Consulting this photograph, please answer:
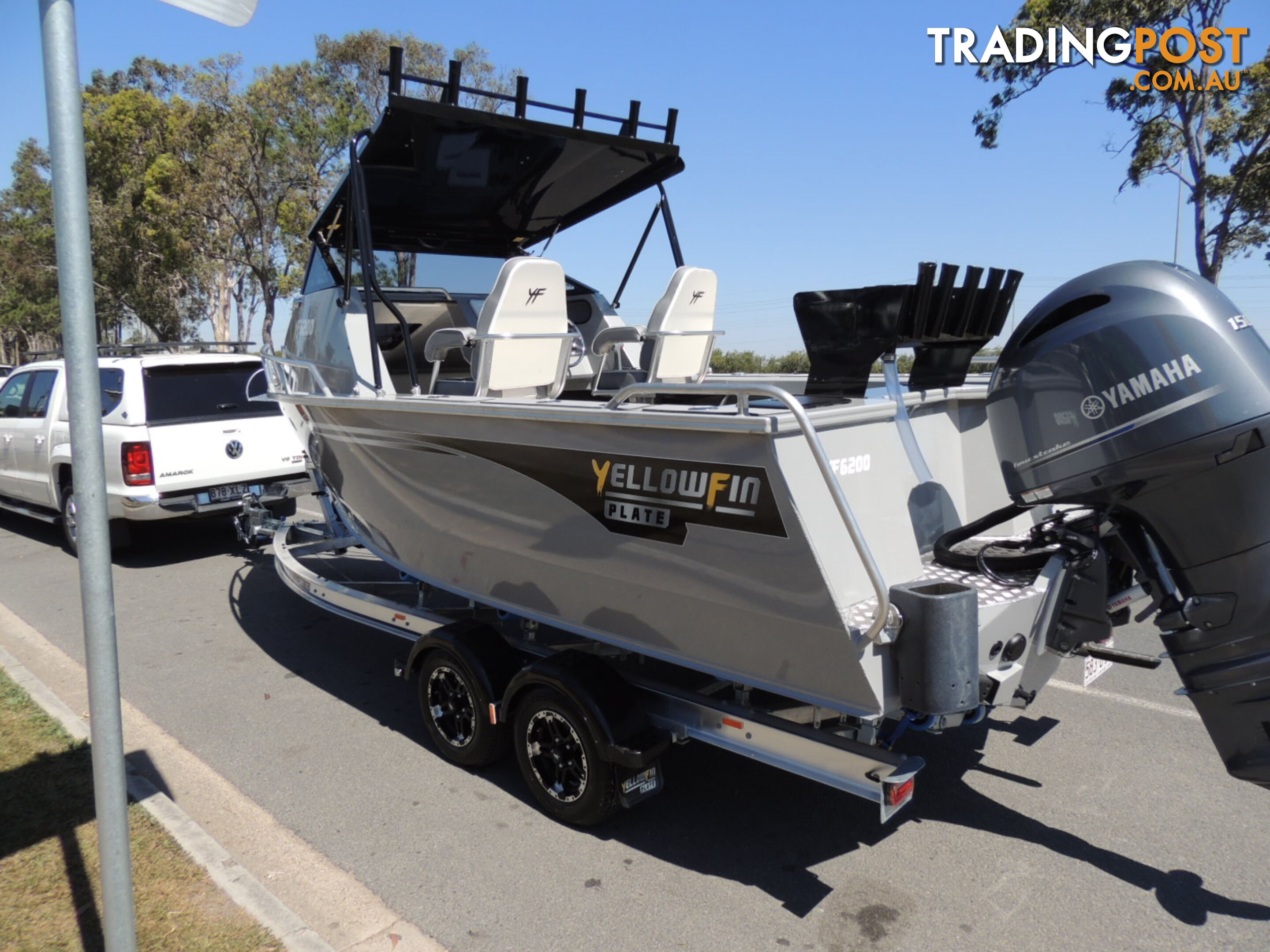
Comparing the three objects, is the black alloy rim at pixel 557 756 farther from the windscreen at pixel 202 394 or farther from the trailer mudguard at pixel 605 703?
the windscreen at pixel 202 394

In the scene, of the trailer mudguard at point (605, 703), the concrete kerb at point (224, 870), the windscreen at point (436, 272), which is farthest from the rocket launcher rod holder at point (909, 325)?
the windscreen at point (436, 272)

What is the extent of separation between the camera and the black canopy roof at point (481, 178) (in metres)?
4.93

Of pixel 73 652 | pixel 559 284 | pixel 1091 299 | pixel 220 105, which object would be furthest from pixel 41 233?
pixel 1091 299

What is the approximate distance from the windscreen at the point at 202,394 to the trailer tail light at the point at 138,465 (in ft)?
0.87

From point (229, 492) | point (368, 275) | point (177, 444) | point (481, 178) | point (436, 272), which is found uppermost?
point (481, 178)

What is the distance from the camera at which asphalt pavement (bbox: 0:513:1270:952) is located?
9.75 feet

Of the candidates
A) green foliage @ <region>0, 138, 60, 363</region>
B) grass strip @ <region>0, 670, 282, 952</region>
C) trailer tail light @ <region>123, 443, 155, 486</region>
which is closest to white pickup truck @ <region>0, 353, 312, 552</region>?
trailer tail light @ <region>123, 443, 155, 486</region>

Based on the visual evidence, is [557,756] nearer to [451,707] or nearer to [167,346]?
[451,707]

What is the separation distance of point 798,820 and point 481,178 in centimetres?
435

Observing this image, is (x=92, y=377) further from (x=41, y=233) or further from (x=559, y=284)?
(x=41, y=233)

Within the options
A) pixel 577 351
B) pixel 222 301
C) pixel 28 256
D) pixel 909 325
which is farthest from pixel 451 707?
pixel 28 256

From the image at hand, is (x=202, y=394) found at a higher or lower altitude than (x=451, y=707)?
higher

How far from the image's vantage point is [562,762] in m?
3.67

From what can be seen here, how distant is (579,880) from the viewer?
3.30 m
